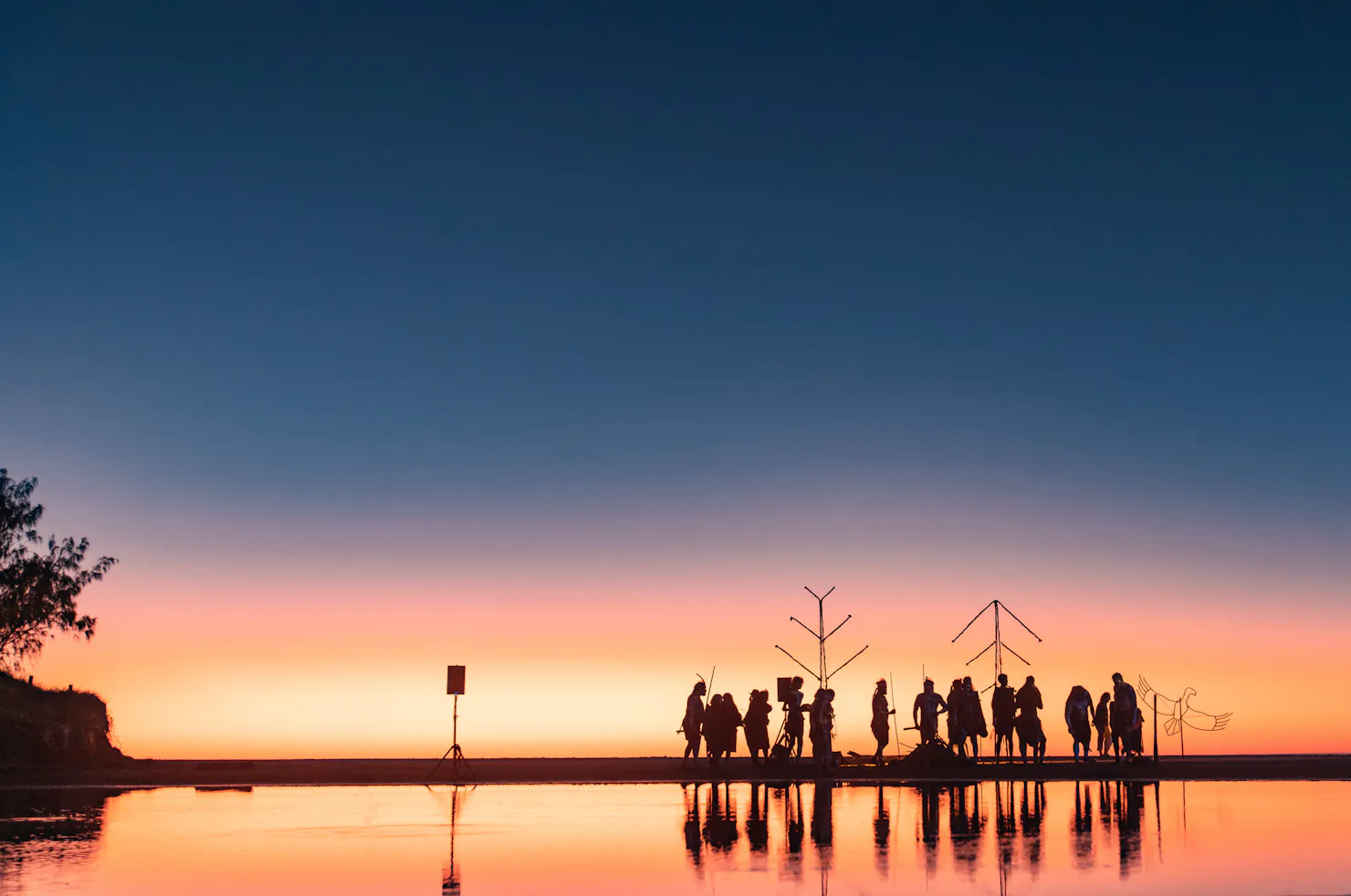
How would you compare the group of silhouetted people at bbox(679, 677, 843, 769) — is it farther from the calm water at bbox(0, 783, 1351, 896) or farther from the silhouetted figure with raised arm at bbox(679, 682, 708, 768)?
the calm water at bbox(0, 783, 1351, 896)

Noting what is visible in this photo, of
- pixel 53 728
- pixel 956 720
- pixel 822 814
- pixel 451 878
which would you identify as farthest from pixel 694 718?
pixel 53 728

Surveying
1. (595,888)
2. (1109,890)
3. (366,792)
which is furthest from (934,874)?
(366,792)

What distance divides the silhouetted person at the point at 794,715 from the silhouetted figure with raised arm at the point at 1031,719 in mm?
6107

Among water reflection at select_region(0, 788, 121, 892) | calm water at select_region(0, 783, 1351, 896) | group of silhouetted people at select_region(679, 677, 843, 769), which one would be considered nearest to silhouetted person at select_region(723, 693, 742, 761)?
group of silhouetted people at select_region(679, 677, 843, 769)

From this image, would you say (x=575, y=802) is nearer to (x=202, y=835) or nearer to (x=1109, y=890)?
(x=202, y=835)

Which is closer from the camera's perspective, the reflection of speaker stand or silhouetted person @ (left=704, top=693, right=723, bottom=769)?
the reflection of speaker stand

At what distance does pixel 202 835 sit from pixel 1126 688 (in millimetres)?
24728

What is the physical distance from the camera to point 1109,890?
1302 cm

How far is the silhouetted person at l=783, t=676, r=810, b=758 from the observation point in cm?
3734

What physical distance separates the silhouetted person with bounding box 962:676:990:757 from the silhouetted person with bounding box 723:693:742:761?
6.34 metres

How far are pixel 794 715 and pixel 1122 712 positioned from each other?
906cm

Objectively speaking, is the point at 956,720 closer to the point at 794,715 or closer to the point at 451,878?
the point at 794,715

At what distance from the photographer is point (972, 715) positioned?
35688 mm

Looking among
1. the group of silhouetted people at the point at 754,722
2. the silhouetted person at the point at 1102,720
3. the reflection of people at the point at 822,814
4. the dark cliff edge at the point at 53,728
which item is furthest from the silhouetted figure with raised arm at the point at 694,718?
the dark cliff edge at the point at 53,728
